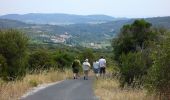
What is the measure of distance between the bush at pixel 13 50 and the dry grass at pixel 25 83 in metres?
0.80

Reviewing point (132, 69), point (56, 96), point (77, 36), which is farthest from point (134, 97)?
point (77, 36)

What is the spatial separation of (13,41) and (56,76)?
7.47m

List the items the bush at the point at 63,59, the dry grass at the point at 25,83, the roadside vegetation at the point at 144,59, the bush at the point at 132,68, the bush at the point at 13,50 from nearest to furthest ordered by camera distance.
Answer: the roadside vegetation at the point at 144,59, the dry grass at the point at 25,83, the bush at the point at 132,68, the bush at the point at 13,50, the bush at the point at 63,59

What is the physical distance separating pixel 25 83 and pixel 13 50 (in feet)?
9.52

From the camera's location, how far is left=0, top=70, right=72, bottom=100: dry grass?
1747 cm

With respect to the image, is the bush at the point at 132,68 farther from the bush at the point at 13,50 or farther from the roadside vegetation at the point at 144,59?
the bush at the point at 13,50

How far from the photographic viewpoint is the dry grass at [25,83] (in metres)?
17.5

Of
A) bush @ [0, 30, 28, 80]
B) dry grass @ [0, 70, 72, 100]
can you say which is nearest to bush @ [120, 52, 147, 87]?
dry grass @ [0, 70, 72, 100]

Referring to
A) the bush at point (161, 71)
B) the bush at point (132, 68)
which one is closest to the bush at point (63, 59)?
the bush at point (132, 68)

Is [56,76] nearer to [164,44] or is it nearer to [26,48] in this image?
[26,48]

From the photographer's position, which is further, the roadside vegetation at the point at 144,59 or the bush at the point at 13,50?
the bush at the point at 13,50

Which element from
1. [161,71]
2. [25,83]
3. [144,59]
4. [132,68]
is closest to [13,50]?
[25,83]

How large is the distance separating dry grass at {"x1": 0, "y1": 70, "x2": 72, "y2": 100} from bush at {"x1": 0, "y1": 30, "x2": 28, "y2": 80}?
0.80 metres

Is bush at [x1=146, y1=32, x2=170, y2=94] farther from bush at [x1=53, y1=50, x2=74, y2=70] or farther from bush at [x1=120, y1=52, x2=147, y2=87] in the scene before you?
bush at [x1=53, y1=50, x2=74, y2=70]
